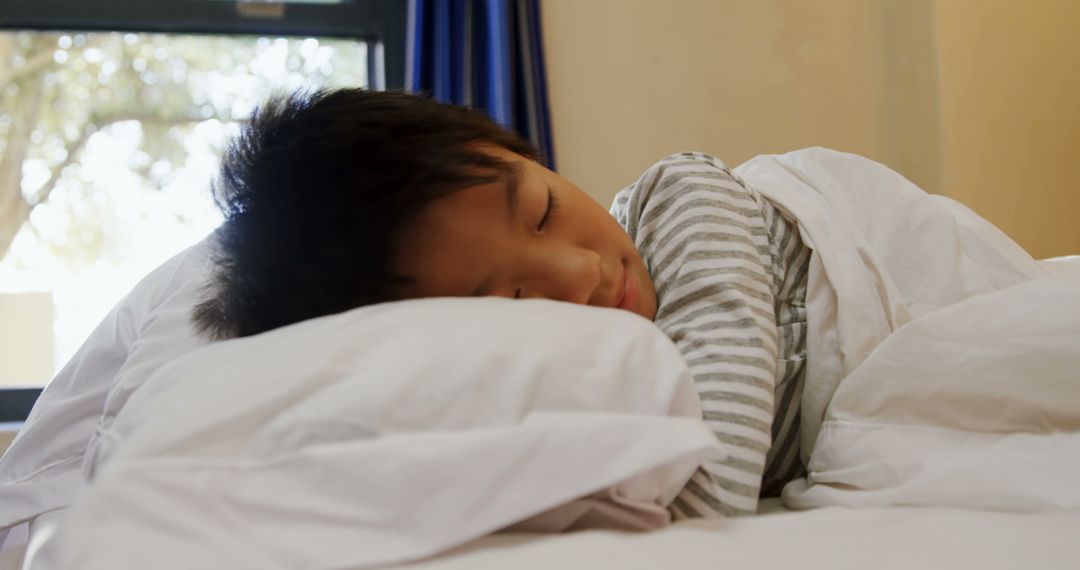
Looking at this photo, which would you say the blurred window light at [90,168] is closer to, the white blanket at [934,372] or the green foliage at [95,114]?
the green foliage at [95,114]

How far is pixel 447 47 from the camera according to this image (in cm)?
222

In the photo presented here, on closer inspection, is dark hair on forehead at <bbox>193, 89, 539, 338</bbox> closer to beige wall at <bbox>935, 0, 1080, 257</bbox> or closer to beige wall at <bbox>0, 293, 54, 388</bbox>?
beige wall at <bbox>0, 293, 54, 388</bbox>

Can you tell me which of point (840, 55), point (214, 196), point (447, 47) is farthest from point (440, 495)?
point (840, 55)

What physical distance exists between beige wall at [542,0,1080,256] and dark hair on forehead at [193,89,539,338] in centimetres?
157

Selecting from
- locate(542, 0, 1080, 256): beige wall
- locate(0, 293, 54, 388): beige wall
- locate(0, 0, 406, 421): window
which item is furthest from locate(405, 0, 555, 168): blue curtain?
locate(0, 293, 54, 388): beige wall

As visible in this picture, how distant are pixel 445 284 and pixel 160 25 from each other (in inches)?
70.6

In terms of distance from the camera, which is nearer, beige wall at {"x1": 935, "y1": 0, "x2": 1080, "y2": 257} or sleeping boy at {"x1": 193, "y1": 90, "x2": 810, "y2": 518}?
sleeping boy at {"x1": 193, "y1": 90, "x2": 810, "y2": 518}

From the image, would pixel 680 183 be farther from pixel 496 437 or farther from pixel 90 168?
pixel 90 168

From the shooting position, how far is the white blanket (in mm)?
653

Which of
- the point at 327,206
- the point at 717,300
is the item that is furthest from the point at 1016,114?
the point at 327,206

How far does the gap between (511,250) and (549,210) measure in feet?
0.24

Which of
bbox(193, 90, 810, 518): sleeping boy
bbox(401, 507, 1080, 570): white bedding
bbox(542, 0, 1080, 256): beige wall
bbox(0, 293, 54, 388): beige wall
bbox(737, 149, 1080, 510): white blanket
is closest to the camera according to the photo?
bbox(401, 507, 1080, 570): white bedding

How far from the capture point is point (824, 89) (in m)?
2.53

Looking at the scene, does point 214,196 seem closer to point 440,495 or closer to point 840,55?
point 440,495
